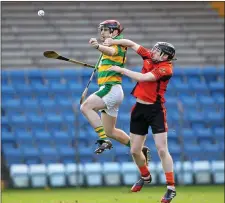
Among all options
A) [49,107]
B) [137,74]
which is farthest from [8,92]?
[137,74]

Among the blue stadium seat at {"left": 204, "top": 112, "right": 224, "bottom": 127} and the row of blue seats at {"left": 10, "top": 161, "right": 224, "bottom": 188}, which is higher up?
the blue stadium seat at {"left": 204, "top": 112, "right": 224, "bottom": 127}

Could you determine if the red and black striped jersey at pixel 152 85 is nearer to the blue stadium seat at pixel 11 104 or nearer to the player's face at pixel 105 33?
the player's face at pixel 105 33

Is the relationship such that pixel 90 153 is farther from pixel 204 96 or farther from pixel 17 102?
pixel 204 96

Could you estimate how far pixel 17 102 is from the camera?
59.4 ft

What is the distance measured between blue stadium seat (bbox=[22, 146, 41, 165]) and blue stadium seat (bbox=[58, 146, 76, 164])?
0.49 meters

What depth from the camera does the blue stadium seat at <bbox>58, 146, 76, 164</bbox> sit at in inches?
691

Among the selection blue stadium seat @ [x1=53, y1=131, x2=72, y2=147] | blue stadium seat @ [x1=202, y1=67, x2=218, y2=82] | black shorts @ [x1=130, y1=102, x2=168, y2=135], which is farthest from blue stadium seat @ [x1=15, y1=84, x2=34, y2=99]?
black shorts @ [x1=130, y1=102, x2=168, y2=135]

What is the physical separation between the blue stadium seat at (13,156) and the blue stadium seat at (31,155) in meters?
0.10

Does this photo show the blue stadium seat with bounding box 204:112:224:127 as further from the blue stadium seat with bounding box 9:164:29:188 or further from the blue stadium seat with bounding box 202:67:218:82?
the blue stadium seat with bounding box 9:164:29:188

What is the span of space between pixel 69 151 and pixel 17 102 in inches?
64.4

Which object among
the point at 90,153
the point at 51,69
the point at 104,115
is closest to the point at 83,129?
the point at 90,153

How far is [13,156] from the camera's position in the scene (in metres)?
17.3

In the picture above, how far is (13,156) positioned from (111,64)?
7.61 meters

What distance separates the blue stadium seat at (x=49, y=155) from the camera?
1747cm
